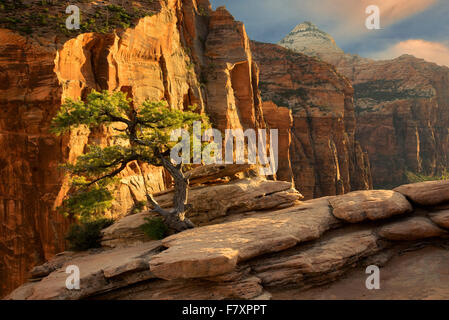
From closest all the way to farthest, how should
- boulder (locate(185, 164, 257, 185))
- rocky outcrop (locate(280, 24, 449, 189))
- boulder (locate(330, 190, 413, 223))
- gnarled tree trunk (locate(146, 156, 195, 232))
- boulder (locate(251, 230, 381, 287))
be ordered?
boulder (locate(251, 230, 381, 287)), boulder (locate(330, 190, 413, 223)), gnarled tree trunk (locate(146, 156, 195, 232)), boulder (locate(185, 164, 257, 185)), rocky outcrop (locate(280, 24, 449, 189))

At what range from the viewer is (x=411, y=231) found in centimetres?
1159

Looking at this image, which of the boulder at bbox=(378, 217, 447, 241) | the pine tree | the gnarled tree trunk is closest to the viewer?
the boulder at bbox=(378, 217, 447, 241)

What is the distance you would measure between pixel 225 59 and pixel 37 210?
3479 centimetres

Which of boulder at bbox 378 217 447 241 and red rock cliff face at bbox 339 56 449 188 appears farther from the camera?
red rock cliff face at bbox 339 56 449 188

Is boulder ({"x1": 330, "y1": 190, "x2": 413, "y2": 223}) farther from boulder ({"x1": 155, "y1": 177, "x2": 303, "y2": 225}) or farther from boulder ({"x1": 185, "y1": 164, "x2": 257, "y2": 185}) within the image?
boulder ({"x1": 185, "y1": 164, "x2": 257, "y2": 185})

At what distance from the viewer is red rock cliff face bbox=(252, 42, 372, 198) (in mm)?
75562

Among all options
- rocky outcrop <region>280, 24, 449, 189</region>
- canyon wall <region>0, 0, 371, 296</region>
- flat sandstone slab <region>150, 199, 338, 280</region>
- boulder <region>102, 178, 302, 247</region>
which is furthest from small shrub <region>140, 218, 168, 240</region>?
rocky outcrop <region>280, 24, 449, 189</region>

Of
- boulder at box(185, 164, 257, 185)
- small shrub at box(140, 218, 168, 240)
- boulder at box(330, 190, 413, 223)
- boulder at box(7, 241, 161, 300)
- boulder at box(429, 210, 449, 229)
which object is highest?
boulder at box(185, 164, 257, 185)

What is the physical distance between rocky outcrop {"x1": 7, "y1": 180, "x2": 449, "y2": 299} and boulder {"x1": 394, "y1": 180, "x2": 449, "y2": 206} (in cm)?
47

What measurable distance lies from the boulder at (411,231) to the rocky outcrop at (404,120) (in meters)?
107

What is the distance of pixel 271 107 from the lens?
219 ft

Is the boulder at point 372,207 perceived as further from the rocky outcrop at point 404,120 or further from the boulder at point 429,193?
the rocky outcrop at point 404,120

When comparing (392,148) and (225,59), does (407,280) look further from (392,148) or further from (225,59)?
(392,148)
